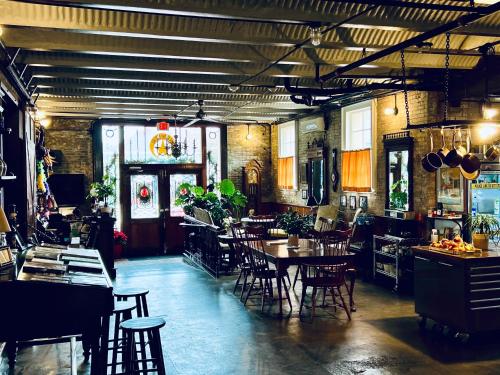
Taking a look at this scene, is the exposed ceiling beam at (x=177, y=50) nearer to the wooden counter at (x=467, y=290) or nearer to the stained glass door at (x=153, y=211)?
the wooden counter at (x=467, y=290)

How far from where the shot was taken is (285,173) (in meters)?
12.5

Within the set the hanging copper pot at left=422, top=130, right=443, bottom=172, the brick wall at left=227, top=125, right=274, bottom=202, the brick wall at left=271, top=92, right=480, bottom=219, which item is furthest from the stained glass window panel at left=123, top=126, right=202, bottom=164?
the hanging copper pot at left=422, top=130, right=443, bottom=172

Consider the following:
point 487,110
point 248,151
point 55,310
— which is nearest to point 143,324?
point 55,310

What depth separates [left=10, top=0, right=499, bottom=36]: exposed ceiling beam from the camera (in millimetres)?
4008

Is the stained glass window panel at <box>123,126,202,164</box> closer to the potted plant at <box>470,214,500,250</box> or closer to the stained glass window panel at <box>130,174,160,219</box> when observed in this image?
the stained glass window panel at <box>130,174,160,219</box>

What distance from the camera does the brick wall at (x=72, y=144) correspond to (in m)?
11.7

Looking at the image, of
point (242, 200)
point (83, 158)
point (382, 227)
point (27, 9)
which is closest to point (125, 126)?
point (83, 158)

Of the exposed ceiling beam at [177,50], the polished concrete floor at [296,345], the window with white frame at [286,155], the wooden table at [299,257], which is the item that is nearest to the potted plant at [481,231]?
the polished concrete floor at [296,345]

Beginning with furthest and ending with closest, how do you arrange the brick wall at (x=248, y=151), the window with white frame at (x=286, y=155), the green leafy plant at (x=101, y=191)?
the brick wall at (x=248, y=151)
the window with white frame at (x=286, y=155)
the green leafy plant at (x=101, y=191)

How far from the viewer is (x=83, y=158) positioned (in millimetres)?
11891

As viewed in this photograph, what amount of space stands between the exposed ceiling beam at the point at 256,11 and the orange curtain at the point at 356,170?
414 centimetres

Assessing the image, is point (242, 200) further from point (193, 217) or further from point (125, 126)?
point (125, 126)

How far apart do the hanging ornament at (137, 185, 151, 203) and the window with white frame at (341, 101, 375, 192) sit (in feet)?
16.9

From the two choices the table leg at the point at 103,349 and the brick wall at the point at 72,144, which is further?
the brick wall at the point at 72,144
